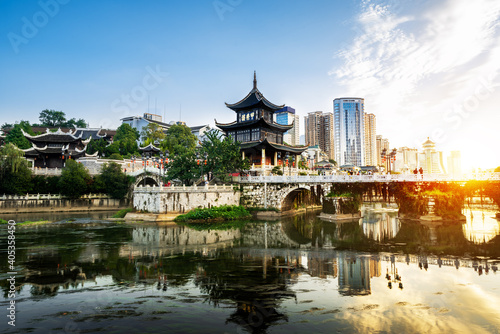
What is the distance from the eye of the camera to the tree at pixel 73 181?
2007 inches

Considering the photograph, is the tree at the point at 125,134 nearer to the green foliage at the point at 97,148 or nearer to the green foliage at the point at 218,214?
the green foliage at the point at 97,148

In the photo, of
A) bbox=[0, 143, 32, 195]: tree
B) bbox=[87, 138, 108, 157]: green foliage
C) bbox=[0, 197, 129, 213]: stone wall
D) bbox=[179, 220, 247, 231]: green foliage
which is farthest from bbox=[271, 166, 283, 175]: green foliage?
bbox=[87, 138, 108, 157]: green foliage

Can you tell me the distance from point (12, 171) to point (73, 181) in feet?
27.2

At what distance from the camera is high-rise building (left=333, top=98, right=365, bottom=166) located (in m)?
130

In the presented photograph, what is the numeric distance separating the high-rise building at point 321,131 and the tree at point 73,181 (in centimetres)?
11146

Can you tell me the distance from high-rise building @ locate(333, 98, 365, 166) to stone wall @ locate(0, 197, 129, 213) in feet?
331

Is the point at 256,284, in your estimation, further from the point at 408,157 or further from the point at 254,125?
the point at 408,157

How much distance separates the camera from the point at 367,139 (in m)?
144

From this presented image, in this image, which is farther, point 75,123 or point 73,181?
point 75,123

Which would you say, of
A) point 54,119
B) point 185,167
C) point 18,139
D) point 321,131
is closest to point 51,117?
point 54,119

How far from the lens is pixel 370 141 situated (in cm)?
14788

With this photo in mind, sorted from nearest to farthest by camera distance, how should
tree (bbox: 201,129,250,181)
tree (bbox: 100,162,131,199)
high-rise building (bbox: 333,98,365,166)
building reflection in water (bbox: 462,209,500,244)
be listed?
building reflection in water (bbox: 462,209,500,244) < tree (bbox: 201,129,250,181) < tree (bbox: 100,162,131,199) < high-rise building (bbox: 333,98,365,166)

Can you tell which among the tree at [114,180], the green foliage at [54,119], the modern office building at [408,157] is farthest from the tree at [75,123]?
the modern office building at [408,157]

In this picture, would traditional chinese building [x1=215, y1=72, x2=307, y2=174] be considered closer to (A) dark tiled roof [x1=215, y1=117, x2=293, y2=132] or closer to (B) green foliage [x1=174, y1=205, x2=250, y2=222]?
(A) dark tiled roof [x1=215, y1=117, x2=293, y2=132]
